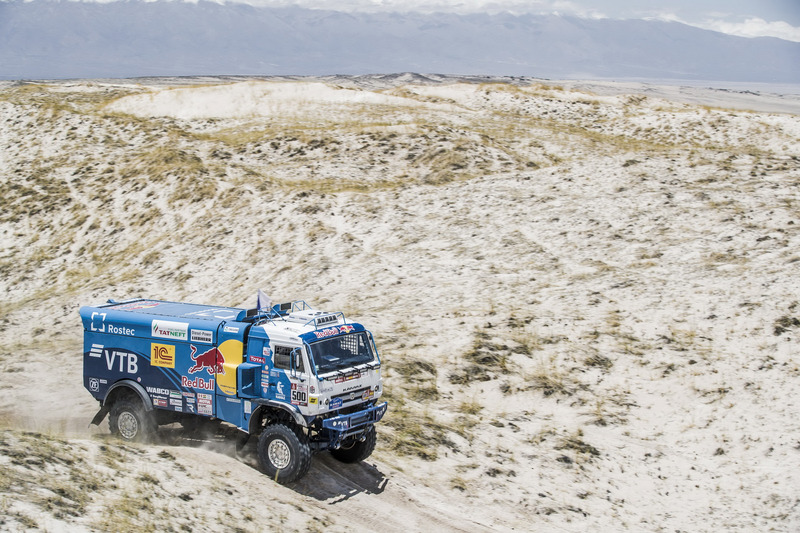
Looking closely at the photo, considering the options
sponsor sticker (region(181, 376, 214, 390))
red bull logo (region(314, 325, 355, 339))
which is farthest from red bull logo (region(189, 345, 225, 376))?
red bull logo (region(314, 325, 355, 339))

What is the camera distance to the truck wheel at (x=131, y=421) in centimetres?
1720

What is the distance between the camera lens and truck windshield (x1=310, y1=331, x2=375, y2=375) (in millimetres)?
15203

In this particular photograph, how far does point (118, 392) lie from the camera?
17.7 m

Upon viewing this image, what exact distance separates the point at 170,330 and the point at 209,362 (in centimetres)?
131

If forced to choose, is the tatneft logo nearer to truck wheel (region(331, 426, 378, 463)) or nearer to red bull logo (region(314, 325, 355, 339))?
red bull logo (region(314, 325, 355, 339))

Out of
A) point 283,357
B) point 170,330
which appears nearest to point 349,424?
point 283,357

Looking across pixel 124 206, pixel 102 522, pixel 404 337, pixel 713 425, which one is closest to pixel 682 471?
pixel 713 425

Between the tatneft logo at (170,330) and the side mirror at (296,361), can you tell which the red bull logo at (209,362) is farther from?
the side mirror at (296,361)

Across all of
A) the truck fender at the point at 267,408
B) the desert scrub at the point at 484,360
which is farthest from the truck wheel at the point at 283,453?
the desert scrub at the point at 484,360

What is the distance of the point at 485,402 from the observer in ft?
69.2

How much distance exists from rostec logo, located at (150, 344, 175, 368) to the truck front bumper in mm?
4367

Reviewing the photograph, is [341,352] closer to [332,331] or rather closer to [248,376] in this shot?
[332,331]

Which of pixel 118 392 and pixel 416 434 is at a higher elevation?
pixel 118 392

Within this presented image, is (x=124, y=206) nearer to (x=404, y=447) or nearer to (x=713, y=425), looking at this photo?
(x=404, y=447)
